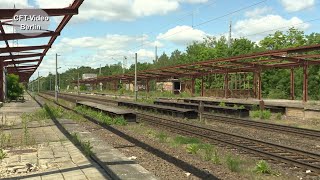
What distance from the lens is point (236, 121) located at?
69.4ft

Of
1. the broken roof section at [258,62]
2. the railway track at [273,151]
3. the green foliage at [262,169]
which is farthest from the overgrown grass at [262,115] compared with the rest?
the green foliage at [262,169]

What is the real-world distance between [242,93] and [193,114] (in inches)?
854

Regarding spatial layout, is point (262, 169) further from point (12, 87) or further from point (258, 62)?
point (12, 87)

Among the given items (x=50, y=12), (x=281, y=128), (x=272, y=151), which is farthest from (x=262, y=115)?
(x=50, y=12)

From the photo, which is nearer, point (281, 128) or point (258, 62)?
point (281, 128)

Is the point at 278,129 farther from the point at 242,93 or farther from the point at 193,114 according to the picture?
the point at 242,93

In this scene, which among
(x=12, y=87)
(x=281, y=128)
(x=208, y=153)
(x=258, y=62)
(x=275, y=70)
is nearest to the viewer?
(x=208, y=153)

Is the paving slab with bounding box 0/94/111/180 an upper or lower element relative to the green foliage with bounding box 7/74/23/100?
lower

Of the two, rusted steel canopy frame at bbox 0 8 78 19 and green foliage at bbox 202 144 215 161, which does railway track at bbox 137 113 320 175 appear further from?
rusted steel canopy frame at bbox 0 8 78 19

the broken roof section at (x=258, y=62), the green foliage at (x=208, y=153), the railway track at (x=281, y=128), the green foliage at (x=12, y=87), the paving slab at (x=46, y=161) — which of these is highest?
Answer: the broken roof section at (x=258, y=62)

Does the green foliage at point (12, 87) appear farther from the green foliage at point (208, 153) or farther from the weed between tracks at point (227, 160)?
the green foliage at point (208, 153)

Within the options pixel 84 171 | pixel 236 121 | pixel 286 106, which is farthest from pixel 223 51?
pixel 84 171

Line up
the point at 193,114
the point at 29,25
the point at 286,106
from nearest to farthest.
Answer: the point at 29,25, the point at 193,114, the point at 286,106

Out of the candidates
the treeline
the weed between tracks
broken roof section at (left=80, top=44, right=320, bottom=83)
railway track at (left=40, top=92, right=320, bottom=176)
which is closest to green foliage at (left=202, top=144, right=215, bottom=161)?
the weed between tracks
